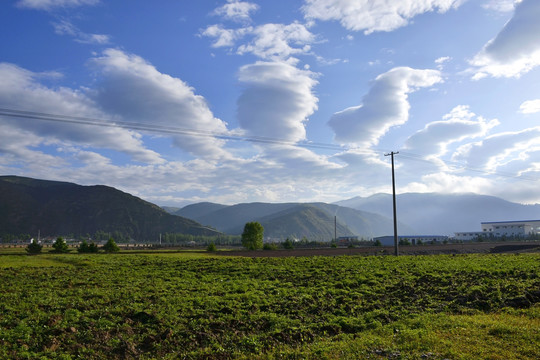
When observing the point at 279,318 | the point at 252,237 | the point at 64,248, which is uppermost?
the point at 279,318

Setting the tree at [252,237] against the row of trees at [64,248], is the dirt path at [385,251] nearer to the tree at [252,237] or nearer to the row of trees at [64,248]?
the tree at [252,237]

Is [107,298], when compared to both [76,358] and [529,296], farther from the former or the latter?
[529,296]

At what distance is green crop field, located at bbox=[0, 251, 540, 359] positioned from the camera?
14.1 metres

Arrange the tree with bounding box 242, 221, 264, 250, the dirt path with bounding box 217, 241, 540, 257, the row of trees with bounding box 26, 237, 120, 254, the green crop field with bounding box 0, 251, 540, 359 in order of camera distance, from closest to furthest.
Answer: the green crop field with bounding box 0, 251, 540, 359, the dirt path with bounding box 217, 241, 540, 257, the row of trees with bounding box 26, 237, 120, 254, the tree with bounding box 242, 221, 264, 250

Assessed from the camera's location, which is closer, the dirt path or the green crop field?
the green crop field

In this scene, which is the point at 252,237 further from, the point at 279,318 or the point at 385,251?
the point at 279,318

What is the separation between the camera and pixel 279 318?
61.1 feet

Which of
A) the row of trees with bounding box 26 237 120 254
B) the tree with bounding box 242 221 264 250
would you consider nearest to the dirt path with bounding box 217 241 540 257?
the tree with bounding box 242 221 264 250

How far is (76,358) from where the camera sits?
13758 millimetres

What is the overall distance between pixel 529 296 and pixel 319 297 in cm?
1273

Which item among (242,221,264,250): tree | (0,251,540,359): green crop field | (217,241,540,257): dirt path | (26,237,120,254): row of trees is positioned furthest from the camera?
(242,221,264,250): tree

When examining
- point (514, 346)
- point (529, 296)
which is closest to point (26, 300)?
point (514, 346)

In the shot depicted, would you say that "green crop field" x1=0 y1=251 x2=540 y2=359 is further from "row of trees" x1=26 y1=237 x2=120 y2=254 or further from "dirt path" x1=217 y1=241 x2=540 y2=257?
"row of trees" x1=26 y1=237 x2=120 y2=254

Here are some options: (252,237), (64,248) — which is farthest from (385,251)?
(64,248)
